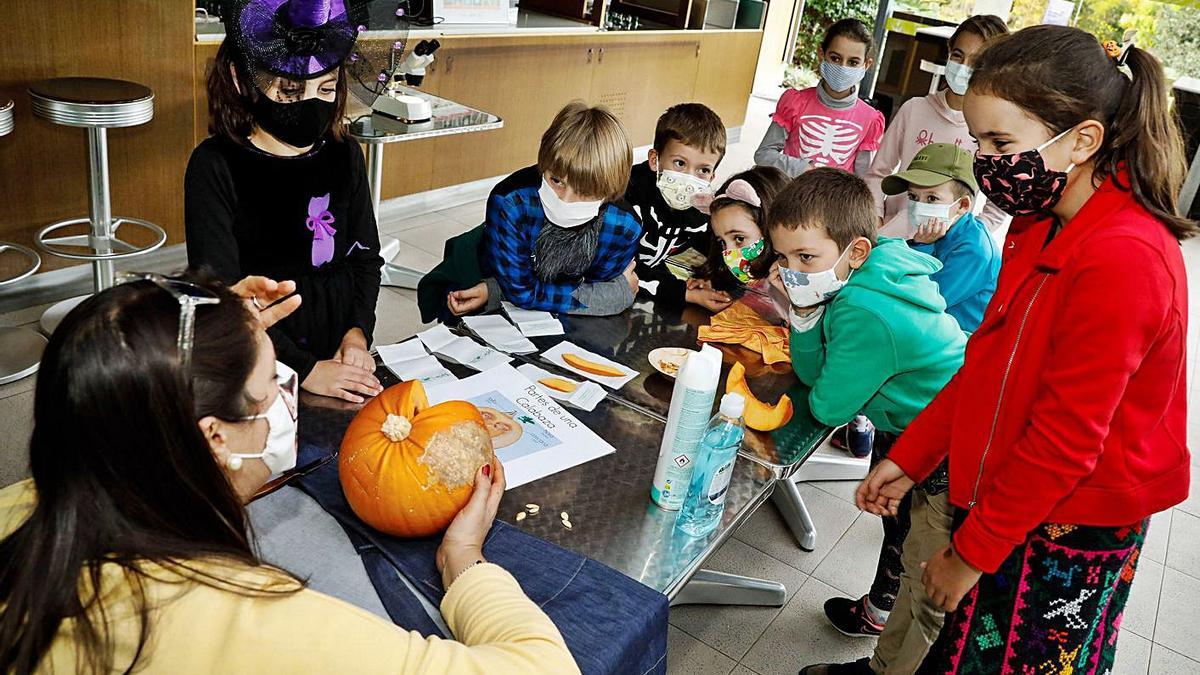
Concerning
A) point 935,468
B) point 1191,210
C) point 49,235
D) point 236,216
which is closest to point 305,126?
point 236,216

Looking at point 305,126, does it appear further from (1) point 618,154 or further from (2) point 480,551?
(2) point 480,551

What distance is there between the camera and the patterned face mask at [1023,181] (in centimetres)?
129

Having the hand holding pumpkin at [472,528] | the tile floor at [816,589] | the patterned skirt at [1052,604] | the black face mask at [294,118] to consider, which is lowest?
the tile floor at [816,589]

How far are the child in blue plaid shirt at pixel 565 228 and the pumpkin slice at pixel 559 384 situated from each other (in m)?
0.35

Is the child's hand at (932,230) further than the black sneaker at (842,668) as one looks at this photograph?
Yes

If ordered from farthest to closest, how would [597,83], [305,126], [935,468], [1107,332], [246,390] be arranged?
1. [597,83]
2. [305,126]
3. [935,468]
4. [1107,332]
5. [246,390]

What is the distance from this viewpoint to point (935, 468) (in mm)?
1667

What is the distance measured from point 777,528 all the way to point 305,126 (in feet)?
5.67

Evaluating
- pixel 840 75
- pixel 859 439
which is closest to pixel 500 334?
pixel 859 439

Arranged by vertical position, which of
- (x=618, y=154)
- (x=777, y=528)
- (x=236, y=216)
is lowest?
(x=777, y=528)

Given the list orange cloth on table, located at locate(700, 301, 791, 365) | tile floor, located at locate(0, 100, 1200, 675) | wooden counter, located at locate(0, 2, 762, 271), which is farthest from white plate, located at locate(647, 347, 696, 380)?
wooden counter, located at locate(0, 2, 762, 271)

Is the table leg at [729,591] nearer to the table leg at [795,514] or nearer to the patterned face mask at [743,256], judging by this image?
the table leg at [795,514]

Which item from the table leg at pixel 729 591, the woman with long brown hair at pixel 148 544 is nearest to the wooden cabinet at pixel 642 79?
the table leg at pixel 729 591

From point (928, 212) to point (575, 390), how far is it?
4.02 feet
